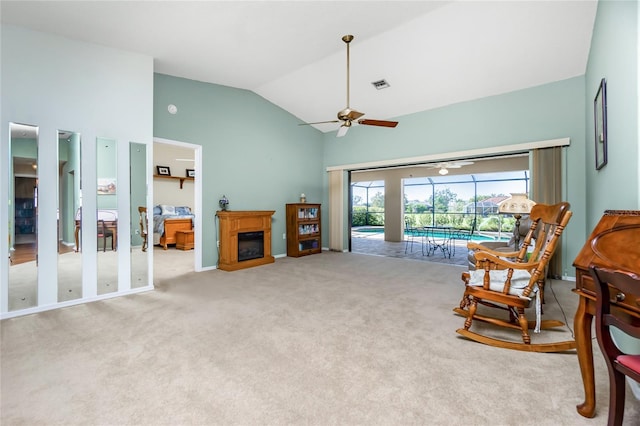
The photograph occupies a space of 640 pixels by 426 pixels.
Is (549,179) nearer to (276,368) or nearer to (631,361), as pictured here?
(631,361)

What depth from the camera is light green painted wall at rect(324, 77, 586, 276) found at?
4199 millimetres

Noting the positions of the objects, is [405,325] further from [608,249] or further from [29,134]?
[29,134]

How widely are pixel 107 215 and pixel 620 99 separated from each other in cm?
503

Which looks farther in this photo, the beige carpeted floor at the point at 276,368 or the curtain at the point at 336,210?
the curtain at the point at 336,210

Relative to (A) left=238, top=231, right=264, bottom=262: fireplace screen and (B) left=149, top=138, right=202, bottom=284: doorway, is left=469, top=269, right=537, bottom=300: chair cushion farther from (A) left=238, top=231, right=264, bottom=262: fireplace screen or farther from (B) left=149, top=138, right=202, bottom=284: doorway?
(B) left=149, top=138, right=202, bottom=284: doorway

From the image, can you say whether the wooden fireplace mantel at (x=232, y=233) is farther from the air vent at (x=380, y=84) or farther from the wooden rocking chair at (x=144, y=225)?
the air vent at (x=380, y=84)

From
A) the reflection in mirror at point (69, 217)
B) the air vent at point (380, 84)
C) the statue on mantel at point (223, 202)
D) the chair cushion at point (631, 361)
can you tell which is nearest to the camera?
the chair cushion at point (631, 361)

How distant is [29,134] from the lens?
3.00 m

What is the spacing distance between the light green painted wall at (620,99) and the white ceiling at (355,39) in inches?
29.7

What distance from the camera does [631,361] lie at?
1.13 meters

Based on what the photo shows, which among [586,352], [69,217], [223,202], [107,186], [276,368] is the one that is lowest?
[276,368]

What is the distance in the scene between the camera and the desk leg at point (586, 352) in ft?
4.81

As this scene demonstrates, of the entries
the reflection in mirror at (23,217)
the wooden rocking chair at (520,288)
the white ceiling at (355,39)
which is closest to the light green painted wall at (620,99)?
the wooden rocking chair at (520,288)

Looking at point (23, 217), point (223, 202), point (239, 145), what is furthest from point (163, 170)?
point (23, 217)
